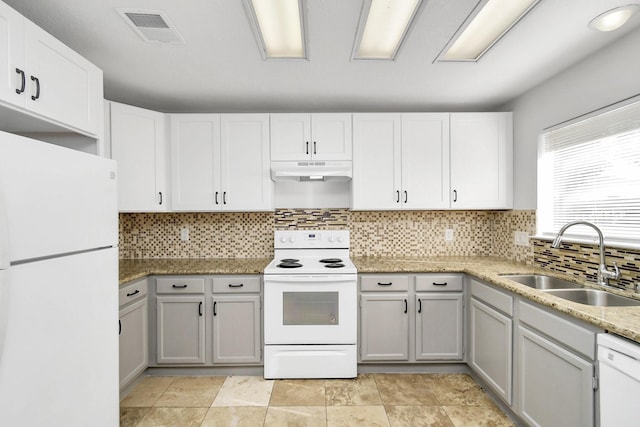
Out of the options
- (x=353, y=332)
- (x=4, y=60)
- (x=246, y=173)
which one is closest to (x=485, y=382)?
(x=353, y=332)

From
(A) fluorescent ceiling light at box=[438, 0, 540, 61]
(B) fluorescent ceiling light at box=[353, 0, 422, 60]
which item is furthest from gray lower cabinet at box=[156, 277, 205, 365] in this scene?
(A) fluorescent ceiling light at box=[438, 0, 540, 61]

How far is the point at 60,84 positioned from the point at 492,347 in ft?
10.1

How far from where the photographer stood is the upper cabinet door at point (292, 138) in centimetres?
283

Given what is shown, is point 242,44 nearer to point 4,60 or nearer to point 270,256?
point 4,60

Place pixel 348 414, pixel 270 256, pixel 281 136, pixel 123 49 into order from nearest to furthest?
pixel 123 49, pixel 348 414, pixel 281 136, pixel 270 256

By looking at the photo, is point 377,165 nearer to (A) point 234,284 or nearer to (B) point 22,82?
(A) point 234,284

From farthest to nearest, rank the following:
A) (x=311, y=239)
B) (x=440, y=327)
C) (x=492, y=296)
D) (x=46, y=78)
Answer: (x=311, y=239)
(x=440, y=327)
(x=492, y=296)
(x=46, y=78)

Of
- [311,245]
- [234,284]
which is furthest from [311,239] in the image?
[234,284]

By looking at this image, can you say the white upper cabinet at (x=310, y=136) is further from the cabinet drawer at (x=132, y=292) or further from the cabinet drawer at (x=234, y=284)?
the cabinet drawer at (x=132, y=292)

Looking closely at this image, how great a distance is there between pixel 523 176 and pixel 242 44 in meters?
2.53

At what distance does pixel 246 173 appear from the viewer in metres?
2.83

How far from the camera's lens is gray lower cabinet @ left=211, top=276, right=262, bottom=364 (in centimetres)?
254

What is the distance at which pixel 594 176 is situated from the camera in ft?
6.86

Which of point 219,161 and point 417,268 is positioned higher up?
point 219,161
